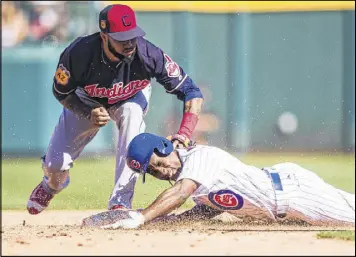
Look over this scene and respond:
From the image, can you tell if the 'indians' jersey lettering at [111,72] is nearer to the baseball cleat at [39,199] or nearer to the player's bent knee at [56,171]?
A: the player's bent knee at [56,171]

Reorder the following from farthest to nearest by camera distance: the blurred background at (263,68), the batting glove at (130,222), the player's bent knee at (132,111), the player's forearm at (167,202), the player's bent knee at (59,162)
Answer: the blurred background at (263,68)
the player's bent knee at (59,162)
the player's bent knee at (132,111)
the batting glove at (130,222)
the player's forearm at (167,202)

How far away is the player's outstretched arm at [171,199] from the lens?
664cm

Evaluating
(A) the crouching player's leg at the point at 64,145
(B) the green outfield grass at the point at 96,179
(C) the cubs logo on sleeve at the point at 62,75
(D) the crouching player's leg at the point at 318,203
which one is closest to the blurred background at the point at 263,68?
(B) the green outfield grass at the point at 96,179

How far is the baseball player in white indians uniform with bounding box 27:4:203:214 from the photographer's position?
7312 millimetres

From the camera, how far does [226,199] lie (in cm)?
693

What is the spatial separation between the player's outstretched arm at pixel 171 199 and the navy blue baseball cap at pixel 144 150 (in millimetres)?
230

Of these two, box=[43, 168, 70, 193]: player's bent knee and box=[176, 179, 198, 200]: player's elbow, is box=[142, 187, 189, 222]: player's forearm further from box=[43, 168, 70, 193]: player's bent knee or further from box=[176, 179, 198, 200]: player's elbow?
box=[43, 168, 70, 193]: player's bent knee

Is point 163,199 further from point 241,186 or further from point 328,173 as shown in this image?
point 328,173

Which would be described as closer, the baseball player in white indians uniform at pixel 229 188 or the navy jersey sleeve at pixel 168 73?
the baseball player in white indians uniform at pixel 229 188

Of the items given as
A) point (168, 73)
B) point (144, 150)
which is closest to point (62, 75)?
point (168, 73)

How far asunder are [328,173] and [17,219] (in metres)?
5.13

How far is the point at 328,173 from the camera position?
12.6 m

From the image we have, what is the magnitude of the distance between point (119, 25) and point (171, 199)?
1.36 meters

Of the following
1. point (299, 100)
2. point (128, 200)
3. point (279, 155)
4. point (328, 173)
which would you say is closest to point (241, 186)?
point (128, 200)
